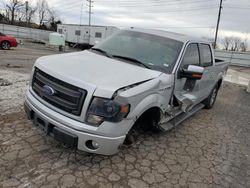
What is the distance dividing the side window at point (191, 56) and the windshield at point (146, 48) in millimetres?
197

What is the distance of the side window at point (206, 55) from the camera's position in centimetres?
516

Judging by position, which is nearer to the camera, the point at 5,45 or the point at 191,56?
the point at 191,56

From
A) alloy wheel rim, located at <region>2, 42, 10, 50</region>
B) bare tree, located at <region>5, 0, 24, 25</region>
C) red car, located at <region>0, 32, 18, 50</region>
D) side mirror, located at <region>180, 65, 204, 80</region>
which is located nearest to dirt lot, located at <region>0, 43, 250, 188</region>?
side mirror, located at <region>180, 65, 204, 80</region>

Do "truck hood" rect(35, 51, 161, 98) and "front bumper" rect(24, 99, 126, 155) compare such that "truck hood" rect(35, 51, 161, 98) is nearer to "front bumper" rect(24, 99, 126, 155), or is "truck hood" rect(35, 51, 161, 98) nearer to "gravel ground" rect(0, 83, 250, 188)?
"front bumper" rect(24, 99, 126, 155)

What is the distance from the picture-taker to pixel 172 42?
4.28 meters

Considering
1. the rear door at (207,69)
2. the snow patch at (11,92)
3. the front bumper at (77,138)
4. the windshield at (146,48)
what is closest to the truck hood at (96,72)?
the windshield at (146,48)

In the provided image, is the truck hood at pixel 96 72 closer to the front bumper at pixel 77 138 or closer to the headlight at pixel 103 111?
the headlight at pixel 103 111

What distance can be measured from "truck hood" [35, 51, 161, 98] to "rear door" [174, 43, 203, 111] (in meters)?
0.74

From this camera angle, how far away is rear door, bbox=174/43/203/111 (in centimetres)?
411

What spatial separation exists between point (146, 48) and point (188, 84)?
1.09 metres

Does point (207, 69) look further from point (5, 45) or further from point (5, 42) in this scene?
point (5, 45)

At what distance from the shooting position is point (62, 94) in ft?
9.50

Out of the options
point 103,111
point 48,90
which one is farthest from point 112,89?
point 48,90

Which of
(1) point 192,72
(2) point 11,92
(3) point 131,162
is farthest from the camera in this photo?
(2) point 11,92
